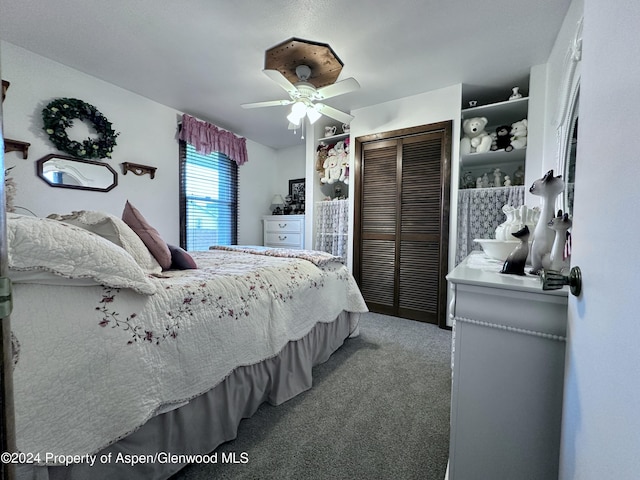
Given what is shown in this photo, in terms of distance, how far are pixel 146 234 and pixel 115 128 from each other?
1.91 metres

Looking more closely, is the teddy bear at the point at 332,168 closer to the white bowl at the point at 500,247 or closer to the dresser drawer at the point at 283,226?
the dresser drawer at the point at 283,226

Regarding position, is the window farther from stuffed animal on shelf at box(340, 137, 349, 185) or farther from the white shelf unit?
the white shelf unit

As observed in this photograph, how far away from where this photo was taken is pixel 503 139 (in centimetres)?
275

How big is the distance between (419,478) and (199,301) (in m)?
1.21

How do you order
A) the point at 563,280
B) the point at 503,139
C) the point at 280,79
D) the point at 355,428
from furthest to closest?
1. the point at 503,139
2. the point at 280,79
3. the point at 355,428
4. the point at 563,280

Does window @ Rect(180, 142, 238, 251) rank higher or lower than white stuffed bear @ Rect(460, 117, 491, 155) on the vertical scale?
lower

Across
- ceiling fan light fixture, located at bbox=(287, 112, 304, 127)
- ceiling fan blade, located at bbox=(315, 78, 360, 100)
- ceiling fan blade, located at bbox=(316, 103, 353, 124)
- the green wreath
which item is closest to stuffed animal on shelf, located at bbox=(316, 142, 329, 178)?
ceiling fan blade, located at bbox=(316, 103, 353, 124)

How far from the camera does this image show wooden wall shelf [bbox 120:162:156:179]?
2.85 meters

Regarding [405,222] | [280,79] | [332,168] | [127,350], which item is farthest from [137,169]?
[405,222]

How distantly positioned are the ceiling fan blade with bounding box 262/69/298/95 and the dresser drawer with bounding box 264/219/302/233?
1999mm

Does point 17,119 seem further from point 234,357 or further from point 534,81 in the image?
point 534,81

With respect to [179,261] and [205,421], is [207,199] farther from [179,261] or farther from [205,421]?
[205,421]

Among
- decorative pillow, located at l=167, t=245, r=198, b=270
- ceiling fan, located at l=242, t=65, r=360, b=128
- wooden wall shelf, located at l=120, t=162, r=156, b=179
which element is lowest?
decorative pillow, located at l=167, t=245, r=198, b=270

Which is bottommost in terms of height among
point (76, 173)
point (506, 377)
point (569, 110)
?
point (506, 377)
